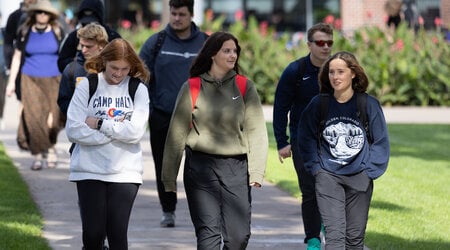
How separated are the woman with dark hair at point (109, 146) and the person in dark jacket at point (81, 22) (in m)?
2.47

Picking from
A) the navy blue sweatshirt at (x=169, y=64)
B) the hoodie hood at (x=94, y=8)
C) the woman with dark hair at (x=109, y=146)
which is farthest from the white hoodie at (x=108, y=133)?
the hoodie hood at (x=94, y=8)

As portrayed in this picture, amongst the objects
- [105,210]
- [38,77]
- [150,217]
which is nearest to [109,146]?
[105,210]

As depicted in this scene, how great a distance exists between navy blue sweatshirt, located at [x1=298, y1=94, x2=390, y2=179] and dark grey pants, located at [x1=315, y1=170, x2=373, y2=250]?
50 millimetres

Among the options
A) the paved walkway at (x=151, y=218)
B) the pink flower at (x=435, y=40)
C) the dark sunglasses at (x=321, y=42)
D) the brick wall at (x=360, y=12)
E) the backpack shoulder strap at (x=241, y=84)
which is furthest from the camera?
the brick wall at (x=360, y=12)

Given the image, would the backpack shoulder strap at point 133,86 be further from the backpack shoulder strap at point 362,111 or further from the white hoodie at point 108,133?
the backpack shoulder strap at point 362,111

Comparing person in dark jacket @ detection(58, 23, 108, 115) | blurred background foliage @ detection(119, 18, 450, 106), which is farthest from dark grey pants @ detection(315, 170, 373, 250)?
blurred background foliage @ detection(119, 18, 450, 106)

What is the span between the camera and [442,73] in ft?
73.5

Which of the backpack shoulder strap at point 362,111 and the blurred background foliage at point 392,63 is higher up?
the backpack shoulder strap at point 362,111

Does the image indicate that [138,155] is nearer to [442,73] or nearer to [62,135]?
[62,135]

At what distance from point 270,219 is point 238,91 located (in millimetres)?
3109

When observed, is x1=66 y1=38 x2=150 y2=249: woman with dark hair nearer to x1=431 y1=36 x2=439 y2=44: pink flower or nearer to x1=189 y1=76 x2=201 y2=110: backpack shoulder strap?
x1=189 y1=76 x2=201 y2=110: backpack shoulder strap

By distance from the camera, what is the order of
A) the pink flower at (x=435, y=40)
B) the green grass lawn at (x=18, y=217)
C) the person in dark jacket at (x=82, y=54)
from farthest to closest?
the pink flower at (x=435, y=40)
the green grass lawn at (x=18, y=217)
the person in dark jacket at (x=82, y=54)

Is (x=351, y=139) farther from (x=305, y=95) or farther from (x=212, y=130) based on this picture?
(x=305, y=95)

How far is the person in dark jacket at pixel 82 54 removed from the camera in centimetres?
800
